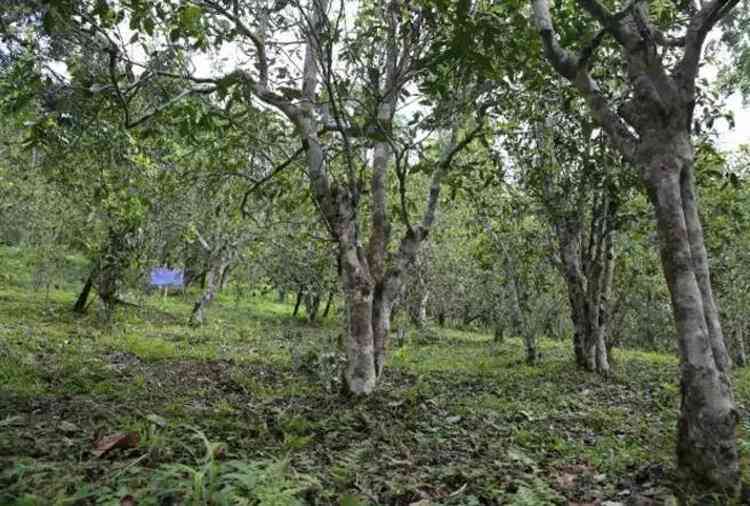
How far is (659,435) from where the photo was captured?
696 cm

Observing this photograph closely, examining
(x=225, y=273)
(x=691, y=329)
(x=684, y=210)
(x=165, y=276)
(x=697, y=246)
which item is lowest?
(x=691, y=329)

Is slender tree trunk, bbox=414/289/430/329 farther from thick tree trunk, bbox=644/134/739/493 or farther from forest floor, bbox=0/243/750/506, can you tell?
thick tree trunk, bbox=644/134/739/493

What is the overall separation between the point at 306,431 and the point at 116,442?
80.7 inches

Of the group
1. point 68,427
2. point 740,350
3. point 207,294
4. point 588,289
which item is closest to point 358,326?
point 68,427

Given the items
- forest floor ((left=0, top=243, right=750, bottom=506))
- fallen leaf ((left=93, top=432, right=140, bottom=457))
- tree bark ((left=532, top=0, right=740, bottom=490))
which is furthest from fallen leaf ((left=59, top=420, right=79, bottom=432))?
tree bark ((left=532, top=0, right=740, bottom=490))

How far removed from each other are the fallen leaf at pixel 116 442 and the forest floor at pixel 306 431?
0.02 meters

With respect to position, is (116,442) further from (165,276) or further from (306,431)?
(165,276)

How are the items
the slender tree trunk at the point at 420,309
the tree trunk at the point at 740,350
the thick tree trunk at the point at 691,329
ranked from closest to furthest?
the thick tree trunk at the point at 691,329 → the tree trunk at the point at 740,350 → the slender tree trunk at the point at 420,309

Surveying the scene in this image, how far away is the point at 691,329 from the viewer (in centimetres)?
477

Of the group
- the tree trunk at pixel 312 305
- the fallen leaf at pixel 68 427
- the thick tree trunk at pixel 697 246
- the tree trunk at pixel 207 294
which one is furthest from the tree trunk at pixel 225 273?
the thick tree trunk at pixel 697 246

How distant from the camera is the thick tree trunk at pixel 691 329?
181 inches

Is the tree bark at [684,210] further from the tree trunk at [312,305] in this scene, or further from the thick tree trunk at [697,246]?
the tree trunk at [312,305]

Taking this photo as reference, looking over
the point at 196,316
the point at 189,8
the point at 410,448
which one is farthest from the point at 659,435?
the point at 196,316

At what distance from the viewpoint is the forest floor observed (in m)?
4.14
